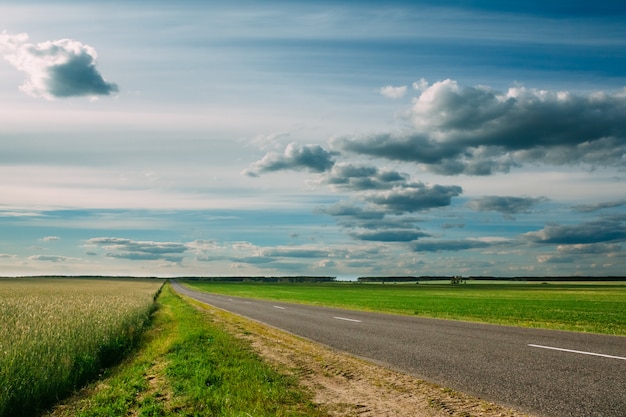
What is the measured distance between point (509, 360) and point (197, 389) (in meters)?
6.61

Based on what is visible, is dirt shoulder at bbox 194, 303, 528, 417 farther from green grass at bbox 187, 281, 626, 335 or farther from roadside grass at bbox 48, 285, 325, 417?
green grass at bbox 187, 281, 626, 335

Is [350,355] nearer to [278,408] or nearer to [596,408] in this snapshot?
[278,408]

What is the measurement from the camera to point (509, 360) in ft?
32.7

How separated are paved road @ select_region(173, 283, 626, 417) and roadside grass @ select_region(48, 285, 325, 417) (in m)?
2.76

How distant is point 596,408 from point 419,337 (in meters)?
7.84

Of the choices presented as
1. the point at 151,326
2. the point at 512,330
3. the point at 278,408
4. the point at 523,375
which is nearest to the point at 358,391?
the point at 278,408

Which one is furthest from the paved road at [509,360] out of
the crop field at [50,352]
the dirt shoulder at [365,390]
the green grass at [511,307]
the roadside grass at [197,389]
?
the crop field at [50,352]

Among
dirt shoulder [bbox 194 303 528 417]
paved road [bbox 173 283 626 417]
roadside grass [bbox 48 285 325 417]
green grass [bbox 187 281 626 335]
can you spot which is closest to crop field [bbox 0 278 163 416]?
roadside grass [bbox 48 285 325 417]

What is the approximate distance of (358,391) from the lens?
26.1ft

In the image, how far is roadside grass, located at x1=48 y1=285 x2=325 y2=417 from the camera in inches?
283

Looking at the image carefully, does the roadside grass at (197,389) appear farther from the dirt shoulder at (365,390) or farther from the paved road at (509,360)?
the paved road at (509,360)

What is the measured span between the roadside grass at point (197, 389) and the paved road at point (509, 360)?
9.06ft

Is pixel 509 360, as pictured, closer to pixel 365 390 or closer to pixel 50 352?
pixel 365 390

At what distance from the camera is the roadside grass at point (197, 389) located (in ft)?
23.6
